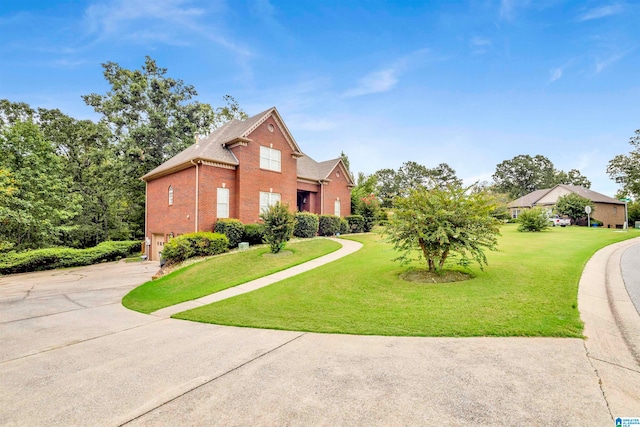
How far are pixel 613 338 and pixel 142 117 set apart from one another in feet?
122

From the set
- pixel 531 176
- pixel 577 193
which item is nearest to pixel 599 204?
pixel 577 193

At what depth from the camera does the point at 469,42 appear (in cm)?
1546

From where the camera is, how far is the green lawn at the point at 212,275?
9.64 meters

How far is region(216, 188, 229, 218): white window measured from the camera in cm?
1895

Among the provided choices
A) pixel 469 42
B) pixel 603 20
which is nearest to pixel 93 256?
pixel 469 42

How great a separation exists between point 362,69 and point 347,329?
17518mm

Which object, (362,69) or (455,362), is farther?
(362,69)

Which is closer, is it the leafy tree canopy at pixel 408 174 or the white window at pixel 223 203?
the white window at pixel 223 203

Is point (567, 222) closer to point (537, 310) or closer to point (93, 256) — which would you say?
point (537, 310)

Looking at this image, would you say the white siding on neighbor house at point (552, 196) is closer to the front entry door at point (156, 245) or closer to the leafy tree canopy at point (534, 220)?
the leafy tree canopy at point (534, 220)

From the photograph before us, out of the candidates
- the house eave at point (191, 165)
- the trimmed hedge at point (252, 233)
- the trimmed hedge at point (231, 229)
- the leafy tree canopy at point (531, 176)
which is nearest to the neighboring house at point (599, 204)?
the leafy tree canopy at point (531, 176)

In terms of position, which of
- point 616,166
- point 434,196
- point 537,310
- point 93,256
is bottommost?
point 93,256

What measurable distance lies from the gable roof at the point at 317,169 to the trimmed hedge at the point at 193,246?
31.9 feet

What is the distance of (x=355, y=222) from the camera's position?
26.2m
